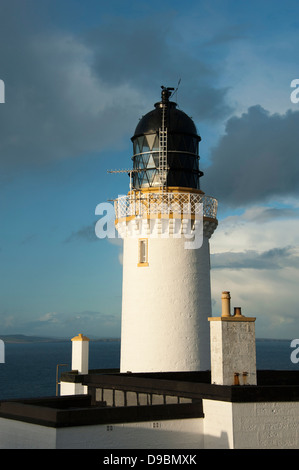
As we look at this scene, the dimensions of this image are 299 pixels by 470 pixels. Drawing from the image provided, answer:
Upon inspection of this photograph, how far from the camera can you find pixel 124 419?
53.6ft

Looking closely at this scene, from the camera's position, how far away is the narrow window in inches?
1043

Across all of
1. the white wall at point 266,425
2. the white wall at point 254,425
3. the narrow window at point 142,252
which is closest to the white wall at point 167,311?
the narrow window at point 142,252

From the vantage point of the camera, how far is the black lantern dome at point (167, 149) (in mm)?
26750

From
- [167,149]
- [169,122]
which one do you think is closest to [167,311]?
[167,149]

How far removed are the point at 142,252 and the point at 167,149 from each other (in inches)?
195

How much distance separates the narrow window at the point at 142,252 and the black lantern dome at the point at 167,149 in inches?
104

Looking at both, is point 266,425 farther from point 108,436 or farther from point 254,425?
point 108,436

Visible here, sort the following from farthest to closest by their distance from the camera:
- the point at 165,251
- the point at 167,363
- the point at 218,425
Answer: the point at 165,251
the point at 167,363
the point at 218,425

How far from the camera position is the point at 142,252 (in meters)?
26.8
